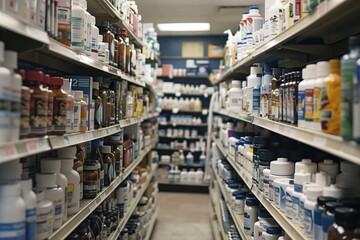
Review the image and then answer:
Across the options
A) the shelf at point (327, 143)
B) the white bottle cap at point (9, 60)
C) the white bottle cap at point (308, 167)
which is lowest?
the white bottle cap at point (308, 167)

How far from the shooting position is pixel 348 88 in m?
1.00

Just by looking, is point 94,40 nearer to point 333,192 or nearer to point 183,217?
point 333,192

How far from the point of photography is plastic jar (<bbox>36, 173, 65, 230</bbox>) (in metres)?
1.45

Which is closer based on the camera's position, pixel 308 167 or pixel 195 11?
pixel 308 167

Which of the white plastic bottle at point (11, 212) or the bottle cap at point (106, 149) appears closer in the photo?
the white plastic bottle at point (11, 212)

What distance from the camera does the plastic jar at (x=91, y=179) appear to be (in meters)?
2.04

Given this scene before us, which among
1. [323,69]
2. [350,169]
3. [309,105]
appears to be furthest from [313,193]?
[323,69]

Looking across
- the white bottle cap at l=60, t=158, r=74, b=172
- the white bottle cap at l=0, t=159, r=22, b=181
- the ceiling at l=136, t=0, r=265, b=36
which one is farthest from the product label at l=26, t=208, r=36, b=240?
the ceiling at l=136, t=0, r=265, b=36

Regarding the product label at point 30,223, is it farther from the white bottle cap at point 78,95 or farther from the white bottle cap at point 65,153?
the white bottle cap at point 78,95

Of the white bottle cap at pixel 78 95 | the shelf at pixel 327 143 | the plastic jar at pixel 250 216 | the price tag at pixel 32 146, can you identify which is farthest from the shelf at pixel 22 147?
the plastic jar at pixel 250 216

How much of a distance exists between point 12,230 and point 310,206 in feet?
3.28

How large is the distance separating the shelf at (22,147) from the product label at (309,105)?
95 centimetres

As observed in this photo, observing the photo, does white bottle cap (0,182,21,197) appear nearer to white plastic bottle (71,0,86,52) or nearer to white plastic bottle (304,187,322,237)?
white plastic bottle (71,0,86,52)

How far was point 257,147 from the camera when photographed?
7.58 ft
